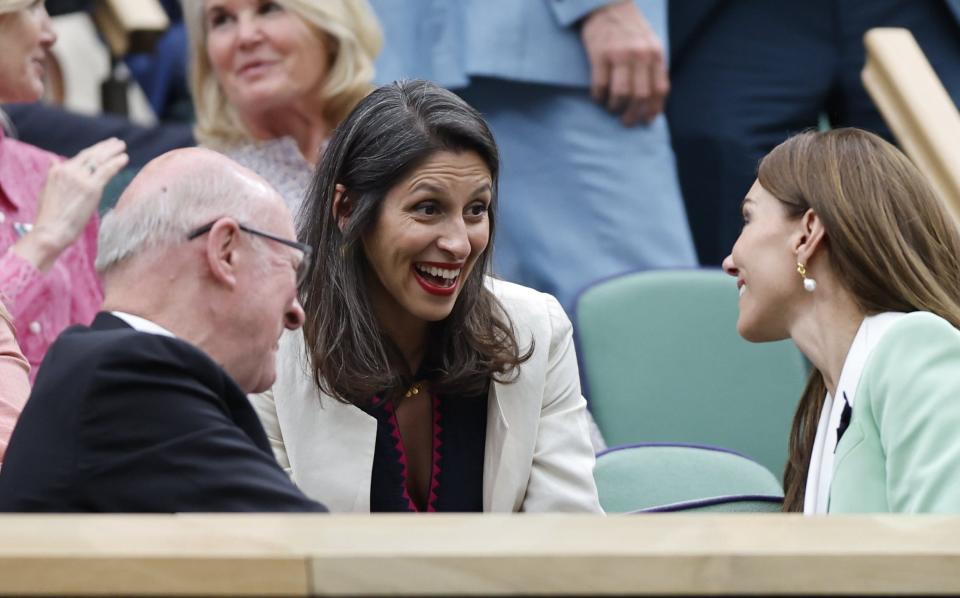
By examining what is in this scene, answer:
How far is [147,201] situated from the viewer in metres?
1.85

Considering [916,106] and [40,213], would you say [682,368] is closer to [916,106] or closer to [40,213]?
[916,106]

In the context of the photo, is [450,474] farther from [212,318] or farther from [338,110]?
[338,110]

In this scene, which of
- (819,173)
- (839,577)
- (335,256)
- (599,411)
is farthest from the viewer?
(599,411)

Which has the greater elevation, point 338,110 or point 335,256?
point 335,256

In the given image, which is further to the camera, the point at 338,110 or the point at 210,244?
the point at 338,110

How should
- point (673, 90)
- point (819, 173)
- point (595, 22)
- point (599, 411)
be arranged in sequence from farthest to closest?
point (673, 90) < point (595, 22) < point (599, 411) < point (819, 173)

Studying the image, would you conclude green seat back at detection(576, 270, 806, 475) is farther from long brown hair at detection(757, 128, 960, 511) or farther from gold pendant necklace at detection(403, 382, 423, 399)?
long brown hair at detection(757, 128, 960, 511)

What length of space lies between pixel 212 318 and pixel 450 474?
2.47ft

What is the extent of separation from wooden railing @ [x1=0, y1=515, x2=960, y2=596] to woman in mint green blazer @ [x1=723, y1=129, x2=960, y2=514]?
0.64m

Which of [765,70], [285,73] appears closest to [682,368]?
[765,70]

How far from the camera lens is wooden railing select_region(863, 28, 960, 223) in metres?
3.22

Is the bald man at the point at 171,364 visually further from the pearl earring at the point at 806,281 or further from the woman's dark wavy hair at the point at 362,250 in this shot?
the pearl earring at the point at 806,281

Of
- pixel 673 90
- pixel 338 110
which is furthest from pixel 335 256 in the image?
pixel 673 90

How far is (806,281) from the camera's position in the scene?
7.48ft
